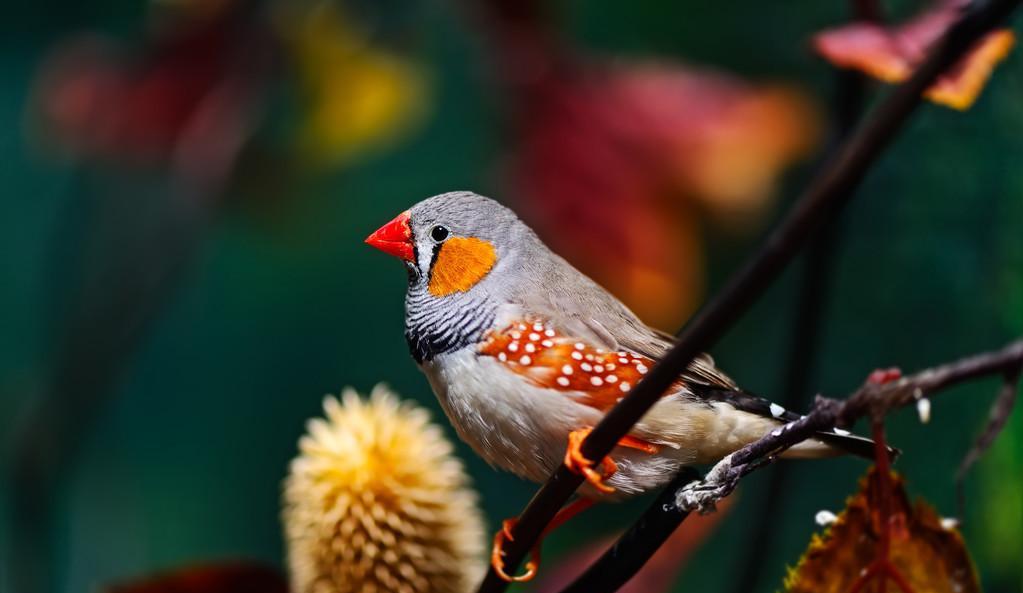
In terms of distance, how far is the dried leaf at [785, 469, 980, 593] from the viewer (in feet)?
1.08

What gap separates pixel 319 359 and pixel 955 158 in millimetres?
682

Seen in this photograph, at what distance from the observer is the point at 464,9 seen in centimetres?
83

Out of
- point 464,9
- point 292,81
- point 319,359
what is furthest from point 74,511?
point 464,9

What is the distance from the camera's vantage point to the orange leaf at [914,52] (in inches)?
14.4

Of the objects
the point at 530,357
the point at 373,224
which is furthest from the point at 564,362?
the point at 373,224

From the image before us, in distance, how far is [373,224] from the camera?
1.02 meters

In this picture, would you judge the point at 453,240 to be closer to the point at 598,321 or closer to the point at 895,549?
the point at 598,321

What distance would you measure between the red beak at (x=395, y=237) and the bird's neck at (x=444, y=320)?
0.03 metres

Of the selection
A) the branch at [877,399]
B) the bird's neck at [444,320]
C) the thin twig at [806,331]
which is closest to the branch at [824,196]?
the branch at [877,399]

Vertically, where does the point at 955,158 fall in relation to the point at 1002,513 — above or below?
above

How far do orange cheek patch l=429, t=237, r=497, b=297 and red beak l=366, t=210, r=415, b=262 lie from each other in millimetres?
15

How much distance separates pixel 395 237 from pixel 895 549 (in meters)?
0.20

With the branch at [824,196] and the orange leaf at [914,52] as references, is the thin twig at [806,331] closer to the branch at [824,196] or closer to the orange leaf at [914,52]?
the orange leaf at [914,52]

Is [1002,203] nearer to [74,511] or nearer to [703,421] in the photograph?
[703,421]
